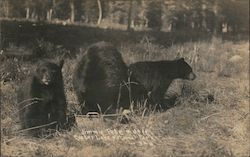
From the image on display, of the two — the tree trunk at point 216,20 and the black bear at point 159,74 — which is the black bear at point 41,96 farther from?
the tree trunk at point 216,20

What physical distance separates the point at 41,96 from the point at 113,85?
1.38 m

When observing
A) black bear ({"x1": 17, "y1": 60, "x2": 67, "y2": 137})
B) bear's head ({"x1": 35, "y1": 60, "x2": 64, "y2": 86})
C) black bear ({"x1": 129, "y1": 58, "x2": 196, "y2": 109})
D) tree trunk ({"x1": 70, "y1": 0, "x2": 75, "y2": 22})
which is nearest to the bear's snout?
black bear ({"x1": 129, "y1": 58, "x2": 196, "y2": 109})

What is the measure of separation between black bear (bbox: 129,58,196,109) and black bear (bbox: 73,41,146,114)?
0.71m

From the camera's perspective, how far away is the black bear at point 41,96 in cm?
727

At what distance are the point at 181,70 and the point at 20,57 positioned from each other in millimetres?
2996

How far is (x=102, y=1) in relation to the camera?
10.4 metres

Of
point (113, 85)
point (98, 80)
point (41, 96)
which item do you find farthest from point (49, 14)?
point (41, 96)

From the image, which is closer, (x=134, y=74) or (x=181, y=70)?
(x=134, y=74)

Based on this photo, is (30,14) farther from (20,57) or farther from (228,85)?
(228,85)

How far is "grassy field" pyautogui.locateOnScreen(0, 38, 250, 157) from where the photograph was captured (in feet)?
23.6

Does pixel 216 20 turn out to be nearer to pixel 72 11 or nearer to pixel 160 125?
pixel 72 11

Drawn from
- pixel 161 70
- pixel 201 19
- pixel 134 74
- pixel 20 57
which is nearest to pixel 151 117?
pixel 134 74

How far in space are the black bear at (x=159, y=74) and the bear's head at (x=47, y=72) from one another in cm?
194

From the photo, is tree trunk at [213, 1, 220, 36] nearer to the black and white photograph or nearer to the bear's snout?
the black and white photograph
